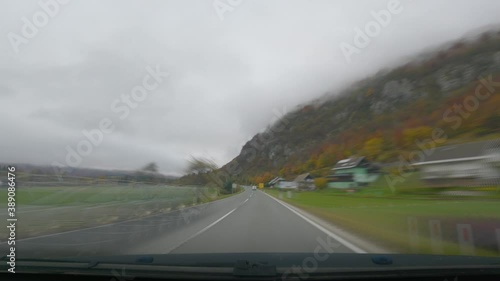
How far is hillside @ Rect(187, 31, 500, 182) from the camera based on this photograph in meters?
7.57

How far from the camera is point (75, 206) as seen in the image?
1033cm

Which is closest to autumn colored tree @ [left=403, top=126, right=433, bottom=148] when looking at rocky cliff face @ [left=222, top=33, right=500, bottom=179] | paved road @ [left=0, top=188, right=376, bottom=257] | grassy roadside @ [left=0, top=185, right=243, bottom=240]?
rocky cliff face @ [left=222, top=33, right=500, bottom=179]

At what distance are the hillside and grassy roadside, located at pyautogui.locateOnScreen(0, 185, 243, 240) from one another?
618cm

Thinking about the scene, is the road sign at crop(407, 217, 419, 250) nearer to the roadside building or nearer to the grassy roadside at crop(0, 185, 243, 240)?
the roadside building

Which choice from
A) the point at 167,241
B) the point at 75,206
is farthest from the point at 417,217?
the point at 75,206

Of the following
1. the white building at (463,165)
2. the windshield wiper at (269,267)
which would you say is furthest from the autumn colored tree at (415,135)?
the windshield wiper at (269,267)

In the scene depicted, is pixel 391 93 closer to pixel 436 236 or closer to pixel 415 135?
pixel 415 135

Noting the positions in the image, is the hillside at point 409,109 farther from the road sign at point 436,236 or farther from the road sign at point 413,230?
the road sign at point 413,230

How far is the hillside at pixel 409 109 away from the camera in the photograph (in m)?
7.57

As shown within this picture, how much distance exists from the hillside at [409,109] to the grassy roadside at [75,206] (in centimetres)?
618

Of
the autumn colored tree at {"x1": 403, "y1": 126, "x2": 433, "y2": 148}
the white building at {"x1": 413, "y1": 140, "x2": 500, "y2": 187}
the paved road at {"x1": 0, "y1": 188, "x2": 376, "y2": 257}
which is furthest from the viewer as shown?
the autumn colored tree at {"x1": 403, "y1": 126, "x2": 433, "y2": 148}

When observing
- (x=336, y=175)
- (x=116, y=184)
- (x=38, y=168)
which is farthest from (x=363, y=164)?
(x=116, y=184)

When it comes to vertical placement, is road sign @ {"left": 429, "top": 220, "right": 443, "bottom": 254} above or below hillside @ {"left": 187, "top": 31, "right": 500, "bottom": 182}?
below

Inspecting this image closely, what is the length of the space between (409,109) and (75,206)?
29.6 ft
